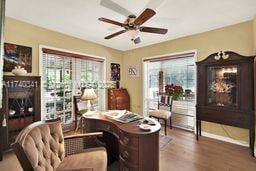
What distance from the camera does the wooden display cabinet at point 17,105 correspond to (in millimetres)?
2551

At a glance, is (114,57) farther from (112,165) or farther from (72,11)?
(112,165)

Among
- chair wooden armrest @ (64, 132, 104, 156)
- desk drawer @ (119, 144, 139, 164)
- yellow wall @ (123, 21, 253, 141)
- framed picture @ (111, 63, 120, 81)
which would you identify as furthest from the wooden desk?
framed picture @ (111, 63, 120, 81)

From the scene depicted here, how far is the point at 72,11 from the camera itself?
2.75 metres

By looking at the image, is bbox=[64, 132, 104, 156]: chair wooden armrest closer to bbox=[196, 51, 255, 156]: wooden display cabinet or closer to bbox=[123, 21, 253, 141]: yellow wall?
bbox=[196, 51, 255, 156]: wooden display cabinet

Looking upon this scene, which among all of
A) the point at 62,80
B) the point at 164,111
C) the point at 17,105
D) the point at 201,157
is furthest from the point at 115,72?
the point at 201,157

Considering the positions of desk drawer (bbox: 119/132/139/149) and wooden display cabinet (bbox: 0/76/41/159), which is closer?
desk drawer (bbox: 119/132/139/149)

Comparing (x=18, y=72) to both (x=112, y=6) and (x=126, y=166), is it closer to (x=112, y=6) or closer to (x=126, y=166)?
(x=112, y=6)

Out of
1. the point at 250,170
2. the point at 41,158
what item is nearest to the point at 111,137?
the point at 41,158

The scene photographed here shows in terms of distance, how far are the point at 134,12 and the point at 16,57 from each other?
247 cm

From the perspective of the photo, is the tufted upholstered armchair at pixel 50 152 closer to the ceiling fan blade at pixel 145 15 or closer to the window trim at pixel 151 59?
the ceiling fan blade at pixel 145 15

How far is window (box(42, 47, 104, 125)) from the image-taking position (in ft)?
12.1

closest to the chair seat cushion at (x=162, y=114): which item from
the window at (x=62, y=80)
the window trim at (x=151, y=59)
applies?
the window trim at (x=151, y=59)

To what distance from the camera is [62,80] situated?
4004mm

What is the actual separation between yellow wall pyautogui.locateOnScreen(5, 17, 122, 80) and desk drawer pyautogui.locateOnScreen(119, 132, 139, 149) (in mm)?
2626
